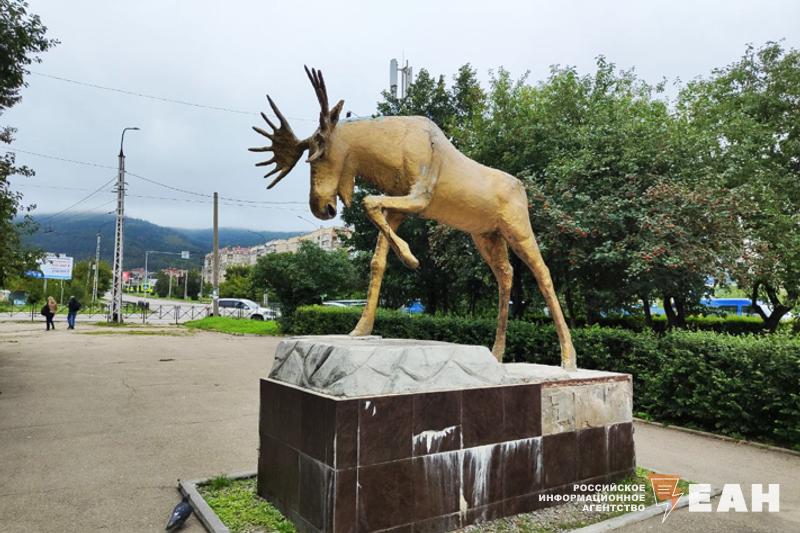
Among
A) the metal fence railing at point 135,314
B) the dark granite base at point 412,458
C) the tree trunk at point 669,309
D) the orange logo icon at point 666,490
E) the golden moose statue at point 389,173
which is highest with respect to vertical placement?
the golden moose statue at point 389,173

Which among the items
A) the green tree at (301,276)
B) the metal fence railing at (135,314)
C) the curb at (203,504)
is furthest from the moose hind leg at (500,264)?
the metal fence railing at (135,314)

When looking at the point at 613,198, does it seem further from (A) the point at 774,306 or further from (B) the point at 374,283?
(A) the point at 774,306

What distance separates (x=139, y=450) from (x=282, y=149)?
12.9ft

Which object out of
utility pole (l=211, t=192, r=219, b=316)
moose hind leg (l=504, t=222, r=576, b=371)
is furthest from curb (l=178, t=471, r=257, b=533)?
utility pole (l=211, t=192, r=219, b=316)

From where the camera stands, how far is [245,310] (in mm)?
36469

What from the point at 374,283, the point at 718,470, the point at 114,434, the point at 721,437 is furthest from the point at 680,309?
the point at 114,434

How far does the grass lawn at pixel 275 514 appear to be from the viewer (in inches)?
151

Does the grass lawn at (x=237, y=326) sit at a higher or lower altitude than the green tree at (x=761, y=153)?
lower

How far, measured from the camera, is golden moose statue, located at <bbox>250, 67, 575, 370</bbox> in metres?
4.25

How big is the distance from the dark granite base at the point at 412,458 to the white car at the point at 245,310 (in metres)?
28.3

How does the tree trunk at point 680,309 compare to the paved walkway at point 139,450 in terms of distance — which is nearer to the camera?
the paved walkway at point 139,450

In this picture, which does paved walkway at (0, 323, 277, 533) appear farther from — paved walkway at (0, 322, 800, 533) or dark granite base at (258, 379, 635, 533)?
dark granite base at (258, 379, 635, 533)

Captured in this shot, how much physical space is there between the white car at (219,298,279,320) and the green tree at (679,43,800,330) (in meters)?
24.6

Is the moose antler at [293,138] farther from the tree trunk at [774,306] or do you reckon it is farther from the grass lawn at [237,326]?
the grass lawn at [237,326]
